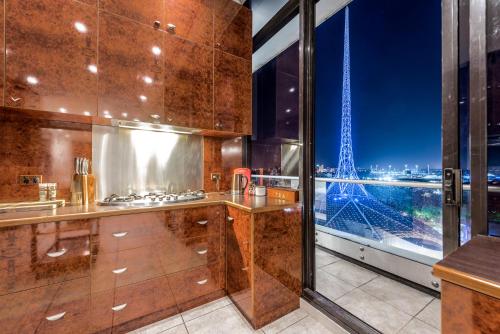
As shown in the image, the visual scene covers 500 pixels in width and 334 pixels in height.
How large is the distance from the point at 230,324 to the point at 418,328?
131 cm

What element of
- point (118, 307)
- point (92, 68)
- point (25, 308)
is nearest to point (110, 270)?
point (118, 307)

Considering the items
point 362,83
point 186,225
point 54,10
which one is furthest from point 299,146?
point 362,83

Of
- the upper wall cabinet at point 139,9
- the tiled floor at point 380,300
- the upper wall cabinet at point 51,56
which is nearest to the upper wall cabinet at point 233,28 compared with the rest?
the upper wall cabinet at point 139,9

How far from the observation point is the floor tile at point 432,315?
1.44m

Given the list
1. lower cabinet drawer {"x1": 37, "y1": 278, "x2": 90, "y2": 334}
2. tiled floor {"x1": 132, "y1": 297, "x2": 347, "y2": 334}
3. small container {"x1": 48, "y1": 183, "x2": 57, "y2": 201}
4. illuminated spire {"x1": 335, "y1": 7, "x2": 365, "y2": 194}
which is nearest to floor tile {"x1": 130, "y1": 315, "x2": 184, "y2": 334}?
tiled floor {"x1": 132, "y1": 297, "x2": 347, "y2": 334}

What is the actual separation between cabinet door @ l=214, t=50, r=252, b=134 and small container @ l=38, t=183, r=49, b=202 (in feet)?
4.52

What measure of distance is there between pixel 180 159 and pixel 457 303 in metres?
2.10

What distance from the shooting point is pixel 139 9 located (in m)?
1.61

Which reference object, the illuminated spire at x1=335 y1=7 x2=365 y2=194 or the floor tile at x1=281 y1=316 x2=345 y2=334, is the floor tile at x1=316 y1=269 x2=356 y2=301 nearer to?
the floor tile at x1=281 y1=316 x2=345 y2=334

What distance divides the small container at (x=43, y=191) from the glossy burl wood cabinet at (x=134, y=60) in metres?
0.56

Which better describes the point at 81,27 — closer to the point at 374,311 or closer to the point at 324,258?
the point at 374,311

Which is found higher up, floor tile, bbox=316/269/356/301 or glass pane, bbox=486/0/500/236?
glass pane, bbox=486/0/500/236

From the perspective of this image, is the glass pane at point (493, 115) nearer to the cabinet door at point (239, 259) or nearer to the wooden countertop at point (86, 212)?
the wooden countertop at point (86, 212)

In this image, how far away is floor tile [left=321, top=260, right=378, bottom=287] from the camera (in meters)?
2.03
